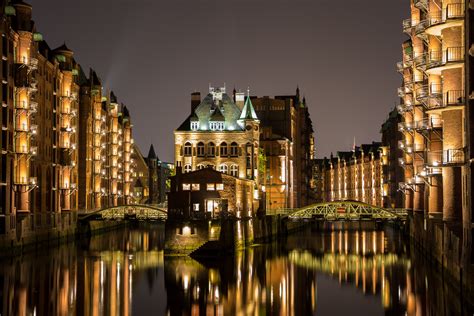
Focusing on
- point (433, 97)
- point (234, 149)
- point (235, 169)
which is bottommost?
point (235, 169)

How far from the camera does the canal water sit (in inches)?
1847

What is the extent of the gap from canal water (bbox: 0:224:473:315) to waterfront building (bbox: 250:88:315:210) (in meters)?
45.6

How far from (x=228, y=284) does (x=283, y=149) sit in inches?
3151

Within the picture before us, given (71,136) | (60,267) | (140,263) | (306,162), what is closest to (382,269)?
(140,263)

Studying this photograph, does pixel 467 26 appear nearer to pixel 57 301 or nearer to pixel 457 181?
pixel 457 181

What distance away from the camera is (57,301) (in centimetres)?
4812

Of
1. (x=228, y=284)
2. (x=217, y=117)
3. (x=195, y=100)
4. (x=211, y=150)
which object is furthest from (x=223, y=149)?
(x=228, y=284)

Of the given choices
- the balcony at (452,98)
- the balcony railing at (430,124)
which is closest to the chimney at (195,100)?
the balcony railing at (430,124)

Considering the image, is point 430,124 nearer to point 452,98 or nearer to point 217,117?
point 452,98

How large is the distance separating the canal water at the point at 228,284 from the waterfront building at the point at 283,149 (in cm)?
4560

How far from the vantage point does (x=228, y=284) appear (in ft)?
188

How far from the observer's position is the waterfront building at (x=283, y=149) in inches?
5349

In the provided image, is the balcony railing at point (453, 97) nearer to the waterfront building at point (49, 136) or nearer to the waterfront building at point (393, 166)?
the waterfront building at point (49, 136)

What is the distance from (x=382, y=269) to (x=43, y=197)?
45.4m
